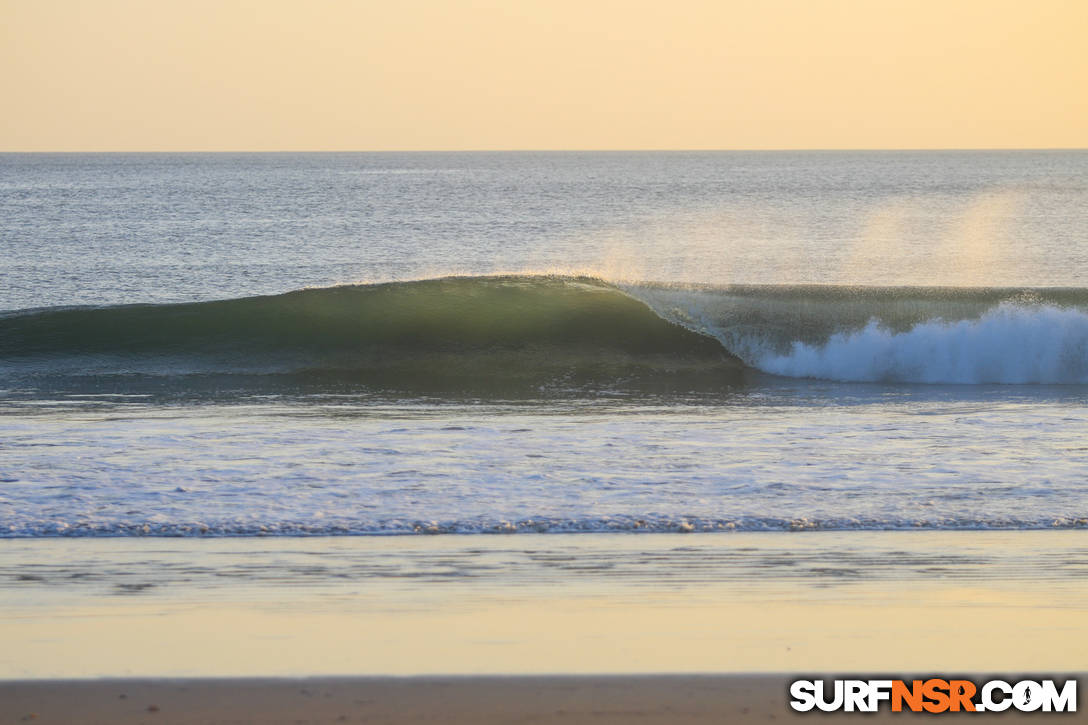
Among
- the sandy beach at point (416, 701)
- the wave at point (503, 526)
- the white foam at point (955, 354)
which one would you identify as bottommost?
the white foam at point (955, 354)

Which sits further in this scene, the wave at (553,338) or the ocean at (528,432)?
the wave at (553,338)

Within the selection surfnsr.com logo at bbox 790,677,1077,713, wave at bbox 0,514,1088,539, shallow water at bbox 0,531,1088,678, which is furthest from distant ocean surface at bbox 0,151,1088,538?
surfnsr.com logo at bbox 790,677,1077,713

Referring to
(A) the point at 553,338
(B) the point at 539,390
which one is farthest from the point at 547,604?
(A) the point at 553,338

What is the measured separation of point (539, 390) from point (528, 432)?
4.09 meters

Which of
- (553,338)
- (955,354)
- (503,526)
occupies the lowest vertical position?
(955,354)

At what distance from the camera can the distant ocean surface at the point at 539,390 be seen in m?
8.94

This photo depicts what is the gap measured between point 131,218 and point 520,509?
54426 millimetres

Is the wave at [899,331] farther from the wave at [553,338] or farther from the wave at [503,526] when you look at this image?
the wave at [503,526]

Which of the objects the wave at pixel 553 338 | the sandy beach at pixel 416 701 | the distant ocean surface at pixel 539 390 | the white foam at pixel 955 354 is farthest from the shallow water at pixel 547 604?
the white foam at pixel 955 354

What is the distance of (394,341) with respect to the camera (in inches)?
792

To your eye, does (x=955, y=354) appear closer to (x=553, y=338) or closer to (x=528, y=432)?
(x=553, y=338)

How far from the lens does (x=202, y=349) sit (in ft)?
65.1

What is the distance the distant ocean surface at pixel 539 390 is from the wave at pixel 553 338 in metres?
0.07

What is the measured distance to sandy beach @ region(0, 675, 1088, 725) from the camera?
5109 millimetres
